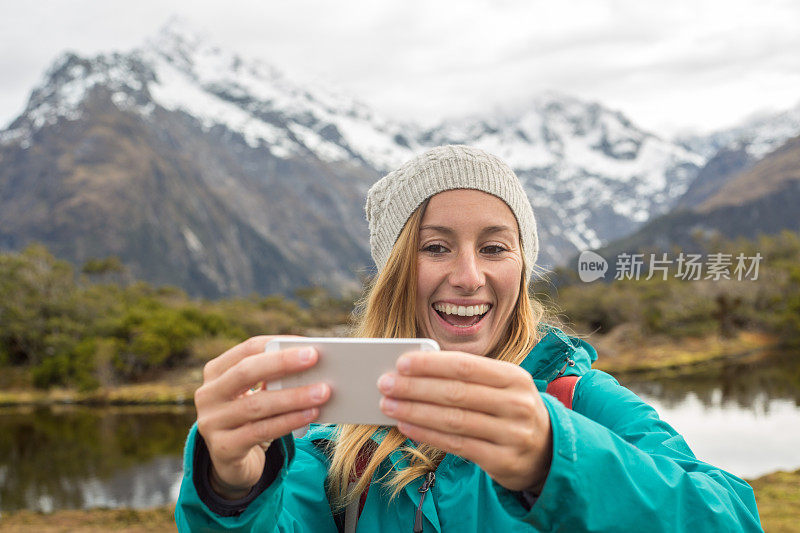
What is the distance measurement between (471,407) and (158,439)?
28.2 metres

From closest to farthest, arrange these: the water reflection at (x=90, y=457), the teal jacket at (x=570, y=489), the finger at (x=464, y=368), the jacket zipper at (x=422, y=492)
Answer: the finger at (x=464, y=368) → the teal jacket at (x=570, y=489) → the jacket zipper at (x=422, y=492) → the water reflection at (x=90, y=457)

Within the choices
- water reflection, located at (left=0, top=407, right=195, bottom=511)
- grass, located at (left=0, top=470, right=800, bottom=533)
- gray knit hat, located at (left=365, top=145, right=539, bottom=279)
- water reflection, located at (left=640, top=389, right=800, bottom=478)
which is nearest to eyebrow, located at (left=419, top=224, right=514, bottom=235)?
gray knit hat, located at (left=365, top=145, right=539, bottom=279)

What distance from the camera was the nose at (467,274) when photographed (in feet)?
7.12

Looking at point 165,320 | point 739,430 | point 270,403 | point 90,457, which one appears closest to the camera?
point 270,403

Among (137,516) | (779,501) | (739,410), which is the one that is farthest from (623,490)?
(739,410)

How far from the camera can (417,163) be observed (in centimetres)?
238

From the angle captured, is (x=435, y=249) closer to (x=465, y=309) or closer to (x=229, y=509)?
(x=465, y=309)

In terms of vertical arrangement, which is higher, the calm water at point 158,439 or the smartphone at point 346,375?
the smartphone at point 346,375

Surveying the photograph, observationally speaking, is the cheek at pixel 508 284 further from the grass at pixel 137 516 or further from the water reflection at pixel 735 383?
the water reflection at pixel 735 383

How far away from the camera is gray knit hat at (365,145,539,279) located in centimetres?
229

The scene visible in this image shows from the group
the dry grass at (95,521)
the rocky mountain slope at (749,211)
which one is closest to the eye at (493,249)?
the dry grass at (95,521)

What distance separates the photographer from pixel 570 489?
134 centimetres

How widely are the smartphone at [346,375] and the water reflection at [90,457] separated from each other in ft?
67.5

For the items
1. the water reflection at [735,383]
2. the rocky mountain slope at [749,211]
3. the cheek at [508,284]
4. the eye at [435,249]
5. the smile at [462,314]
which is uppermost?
the rocky mountain slope at [749,211]
